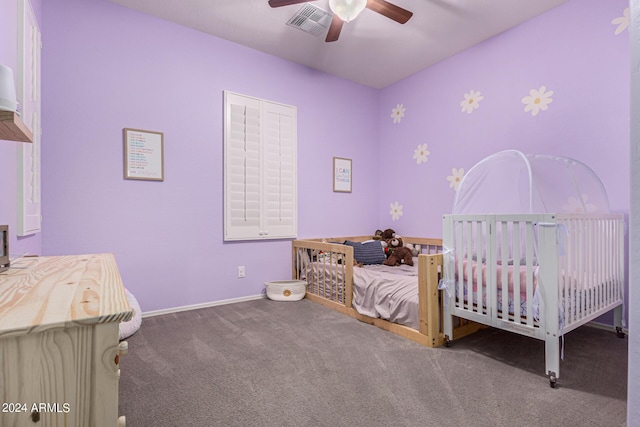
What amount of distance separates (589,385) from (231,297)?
259 centimetres

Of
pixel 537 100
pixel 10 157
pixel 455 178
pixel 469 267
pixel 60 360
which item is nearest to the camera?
pixel 60 360

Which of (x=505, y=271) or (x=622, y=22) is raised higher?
(x=622, y=22)

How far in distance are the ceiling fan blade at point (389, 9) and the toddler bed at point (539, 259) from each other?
1194 mm

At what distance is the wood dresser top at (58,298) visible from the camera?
57cm

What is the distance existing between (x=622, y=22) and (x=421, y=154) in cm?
180

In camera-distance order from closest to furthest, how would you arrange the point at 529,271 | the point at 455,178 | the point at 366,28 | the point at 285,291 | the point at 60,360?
the point at 60,360, the point at 529,271, the point at 366,28, the point at 285,291, the point at 455,178

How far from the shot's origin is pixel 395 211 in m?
3.93

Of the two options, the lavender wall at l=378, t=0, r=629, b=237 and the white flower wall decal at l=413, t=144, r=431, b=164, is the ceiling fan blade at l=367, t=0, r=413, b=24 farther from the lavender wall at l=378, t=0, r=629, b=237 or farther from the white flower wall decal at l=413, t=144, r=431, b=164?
the white flower wall decal at l=413, t=144, r=431, b=164

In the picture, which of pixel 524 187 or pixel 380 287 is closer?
pixel 380 287

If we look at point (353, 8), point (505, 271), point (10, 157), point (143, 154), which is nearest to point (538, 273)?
point (505, 271)

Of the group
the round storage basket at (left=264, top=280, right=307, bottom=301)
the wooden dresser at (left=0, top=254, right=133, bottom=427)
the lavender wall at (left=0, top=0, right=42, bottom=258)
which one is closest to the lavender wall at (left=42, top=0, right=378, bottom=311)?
the round storage basket at (left=264, top=280, right=307, bottom=301)

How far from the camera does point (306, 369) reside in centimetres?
173

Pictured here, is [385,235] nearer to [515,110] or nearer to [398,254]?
[398,254]

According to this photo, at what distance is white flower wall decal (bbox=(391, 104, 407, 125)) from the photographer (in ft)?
12.6
